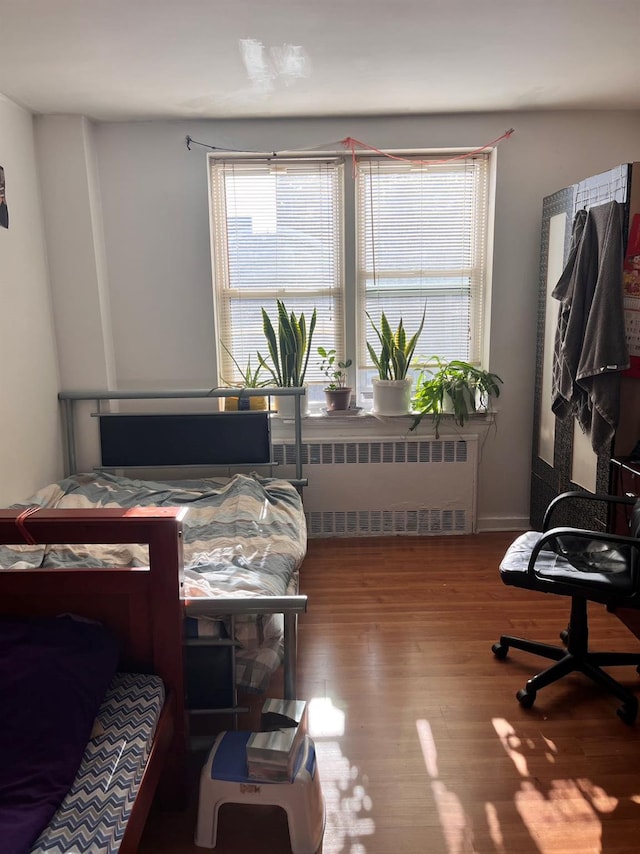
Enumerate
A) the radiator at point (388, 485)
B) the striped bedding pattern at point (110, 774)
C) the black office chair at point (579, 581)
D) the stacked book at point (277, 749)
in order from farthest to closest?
the radiator at point (388, 485) < the black office chair at point (579, 581) < the stacked book at point (277, 749) < the striped bedding pattern at point (110, 774)

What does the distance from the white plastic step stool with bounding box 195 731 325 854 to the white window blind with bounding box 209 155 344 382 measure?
8.27 ft

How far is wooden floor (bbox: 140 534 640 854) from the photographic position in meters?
1.67

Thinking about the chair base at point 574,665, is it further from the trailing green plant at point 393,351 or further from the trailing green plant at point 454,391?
the trailing green plant at point 393,351

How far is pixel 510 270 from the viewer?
3.65 meters

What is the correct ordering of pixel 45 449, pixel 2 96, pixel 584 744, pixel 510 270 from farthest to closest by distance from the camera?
pixel 510 270
pixel 45 449
pixel 2 96
pixel 584 744

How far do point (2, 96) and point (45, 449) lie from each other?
181cm

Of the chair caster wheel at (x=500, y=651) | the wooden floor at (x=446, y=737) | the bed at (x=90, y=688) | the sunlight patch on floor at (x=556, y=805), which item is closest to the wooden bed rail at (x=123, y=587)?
the bed at (x=90, y=688)

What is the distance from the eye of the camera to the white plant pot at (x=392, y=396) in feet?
11.8

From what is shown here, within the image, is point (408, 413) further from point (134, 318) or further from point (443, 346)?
point (134, 318)

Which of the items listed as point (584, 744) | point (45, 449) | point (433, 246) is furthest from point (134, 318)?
point (584, 744)

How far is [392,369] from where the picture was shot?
3.64 m

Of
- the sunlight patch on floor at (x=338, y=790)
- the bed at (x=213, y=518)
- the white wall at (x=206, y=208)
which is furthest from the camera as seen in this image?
the white wall at (x=206, y=208)

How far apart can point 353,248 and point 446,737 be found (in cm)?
274

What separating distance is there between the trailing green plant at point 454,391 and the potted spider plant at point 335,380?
1.49 ft
